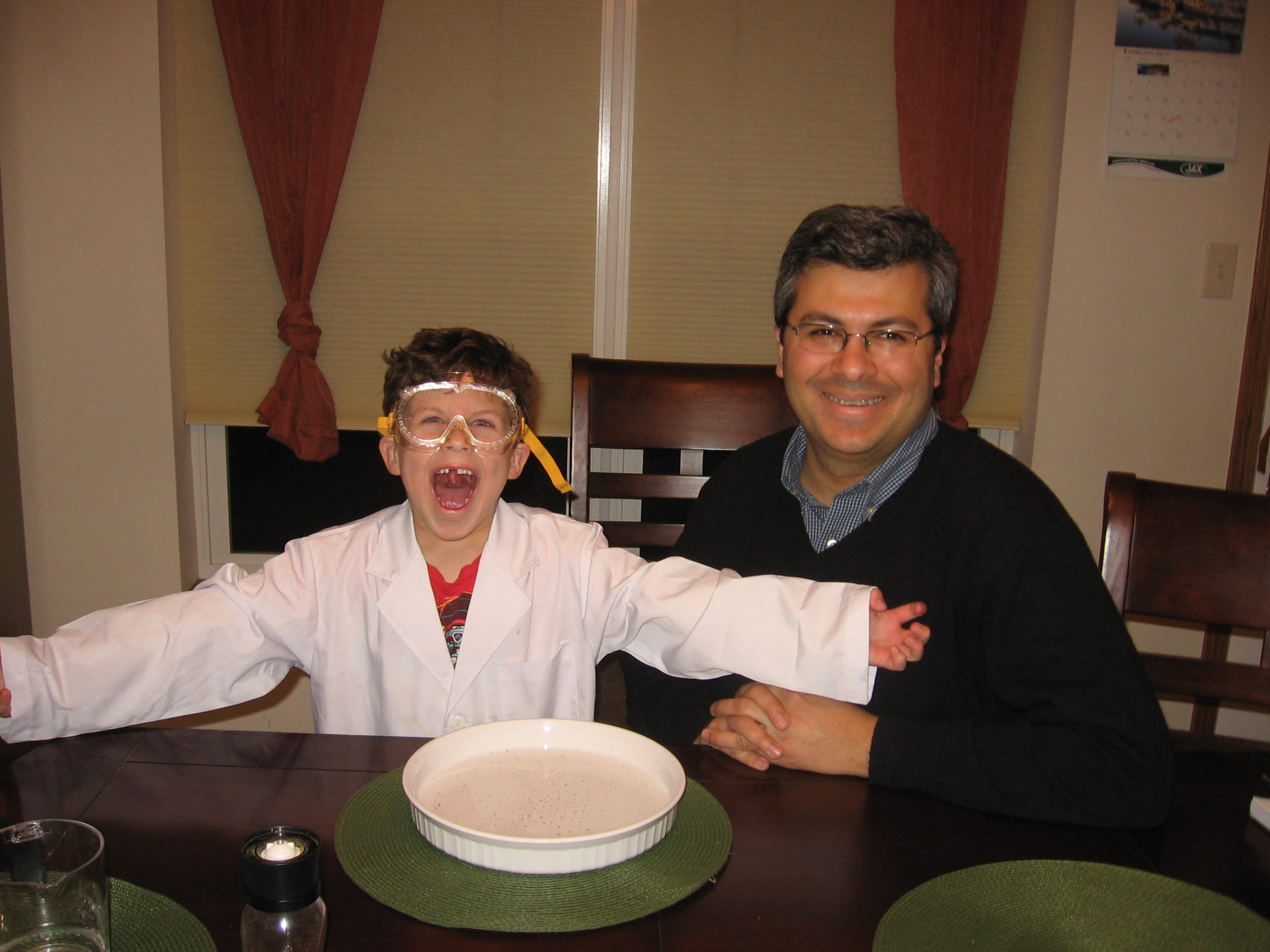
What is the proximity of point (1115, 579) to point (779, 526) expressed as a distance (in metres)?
0.59

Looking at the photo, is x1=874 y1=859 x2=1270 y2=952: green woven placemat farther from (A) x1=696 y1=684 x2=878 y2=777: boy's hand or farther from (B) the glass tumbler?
(B) the glass tumbler

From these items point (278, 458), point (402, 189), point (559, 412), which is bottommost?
point (278, 458)

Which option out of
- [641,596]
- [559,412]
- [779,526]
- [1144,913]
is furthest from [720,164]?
[1144,913]

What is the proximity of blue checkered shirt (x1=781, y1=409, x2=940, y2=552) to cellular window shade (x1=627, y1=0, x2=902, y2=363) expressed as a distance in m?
1.61

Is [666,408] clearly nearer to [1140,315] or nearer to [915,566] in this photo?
[915,566]

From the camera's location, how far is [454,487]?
5.35 ft

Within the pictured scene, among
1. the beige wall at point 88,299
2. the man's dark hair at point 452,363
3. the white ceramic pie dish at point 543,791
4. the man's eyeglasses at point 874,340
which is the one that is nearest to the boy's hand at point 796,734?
the white ceramic pie dish at point 543,791

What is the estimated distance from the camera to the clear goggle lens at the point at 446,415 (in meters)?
1.61

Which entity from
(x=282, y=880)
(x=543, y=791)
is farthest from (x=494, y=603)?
(x=282, y=880)

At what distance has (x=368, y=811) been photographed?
1.04m

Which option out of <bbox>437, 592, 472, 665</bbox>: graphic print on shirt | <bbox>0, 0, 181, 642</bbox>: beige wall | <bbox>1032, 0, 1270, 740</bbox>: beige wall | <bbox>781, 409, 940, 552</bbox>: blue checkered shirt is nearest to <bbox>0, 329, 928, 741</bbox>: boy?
<bbox>437, 592, 472, 665</bbox>: graphic print on shirt

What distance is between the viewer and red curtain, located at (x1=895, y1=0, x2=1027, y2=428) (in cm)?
301

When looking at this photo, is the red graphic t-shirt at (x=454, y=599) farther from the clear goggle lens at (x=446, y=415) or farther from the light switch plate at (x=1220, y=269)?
the light switch plate at (x=1220, y=269)

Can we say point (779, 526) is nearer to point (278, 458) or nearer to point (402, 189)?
point (402, 189)
